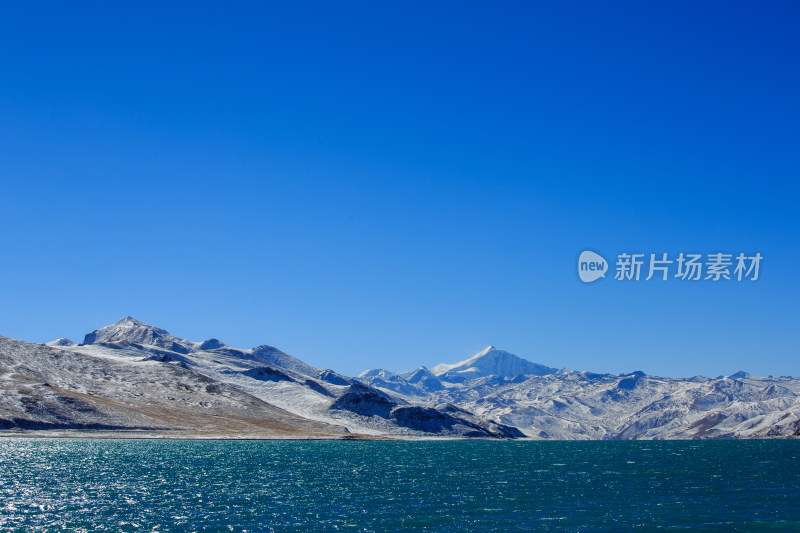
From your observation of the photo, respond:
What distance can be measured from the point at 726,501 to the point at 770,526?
51.9 ft

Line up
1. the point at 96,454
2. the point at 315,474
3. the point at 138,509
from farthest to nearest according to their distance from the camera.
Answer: the point at 96,454 < the point at 315,474 < the point at 138,509

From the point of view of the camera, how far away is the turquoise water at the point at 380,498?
52781mm

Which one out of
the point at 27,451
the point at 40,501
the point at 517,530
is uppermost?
the point at 517,530

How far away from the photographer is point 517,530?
50031 millimetres

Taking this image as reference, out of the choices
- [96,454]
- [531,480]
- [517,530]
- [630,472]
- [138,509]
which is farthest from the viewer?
[96,454]

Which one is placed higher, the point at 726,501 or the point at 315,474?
the point at 726,501

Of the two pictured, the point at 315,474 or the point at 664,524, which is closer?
the point at 664,524

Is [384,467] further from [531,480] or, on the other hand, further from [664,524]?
[664,524]

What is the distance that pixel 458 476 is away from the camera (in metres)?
95.6

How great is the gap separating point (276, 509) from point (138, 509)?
39.8ft

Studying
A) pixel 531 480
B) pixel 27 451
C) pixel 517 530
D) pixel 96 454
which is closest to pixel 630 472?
pixel 531 480

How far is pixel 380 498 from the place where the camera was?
68.3 m

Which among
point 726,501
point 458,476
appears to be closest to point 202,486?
point 458,476

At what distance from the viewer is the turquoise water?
52781 mm
